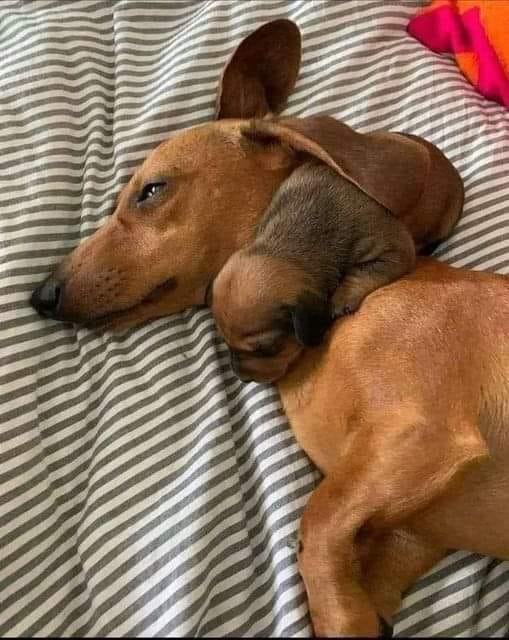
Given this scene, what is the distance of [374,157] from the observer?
165cm

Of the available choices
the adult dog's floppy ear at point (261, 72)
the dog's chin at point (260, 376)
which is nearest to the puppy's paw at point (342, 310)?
the dog's chin at point (260, 376)

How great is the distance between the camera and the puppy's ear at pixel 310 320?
163 centimetres

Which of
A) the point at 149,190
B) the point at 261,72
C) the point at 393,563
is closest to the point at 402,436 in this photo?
the point at 393,563

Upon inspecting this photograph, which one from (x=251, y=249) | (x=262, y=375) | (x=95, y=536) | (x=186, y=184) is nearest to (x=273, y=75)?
(x=186, y=184)

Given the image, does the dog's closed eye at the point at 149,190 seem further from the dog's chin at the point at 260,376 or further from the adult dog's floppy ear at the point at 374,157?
the dog's chin at the point at 260,376

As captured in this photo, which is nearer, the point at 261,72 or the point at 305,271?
the point at 305,271

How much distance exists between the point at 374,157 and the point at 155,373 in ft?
2.00

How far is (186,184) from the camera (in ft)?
6.01

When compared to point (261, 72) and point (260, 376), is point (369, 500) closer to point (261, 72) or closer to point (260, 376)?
point (260, 376)

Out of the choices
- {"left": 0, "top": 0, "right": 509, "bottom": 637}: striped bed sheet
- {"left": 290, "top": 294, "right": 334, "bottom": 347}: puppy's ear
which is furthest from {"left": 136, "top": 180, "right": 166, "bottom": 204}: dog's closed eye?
{"left": 290, "top": 294, "right": 334, "bottom": 347}: puppy's ear

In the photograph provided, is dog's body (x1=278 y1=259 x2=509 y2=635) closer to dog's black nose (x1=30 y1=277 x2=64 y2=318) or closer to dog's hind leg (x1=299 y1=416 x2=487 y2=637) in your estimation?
dog's hind leg (x1=299 y1=416 x2=487 y2=637)

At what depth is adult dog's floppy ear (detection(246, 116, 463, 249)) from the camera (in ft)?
5.33

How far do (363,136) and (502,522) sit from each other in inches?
30.0

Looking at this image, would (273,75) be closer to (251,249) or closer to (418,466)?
(251,249)
